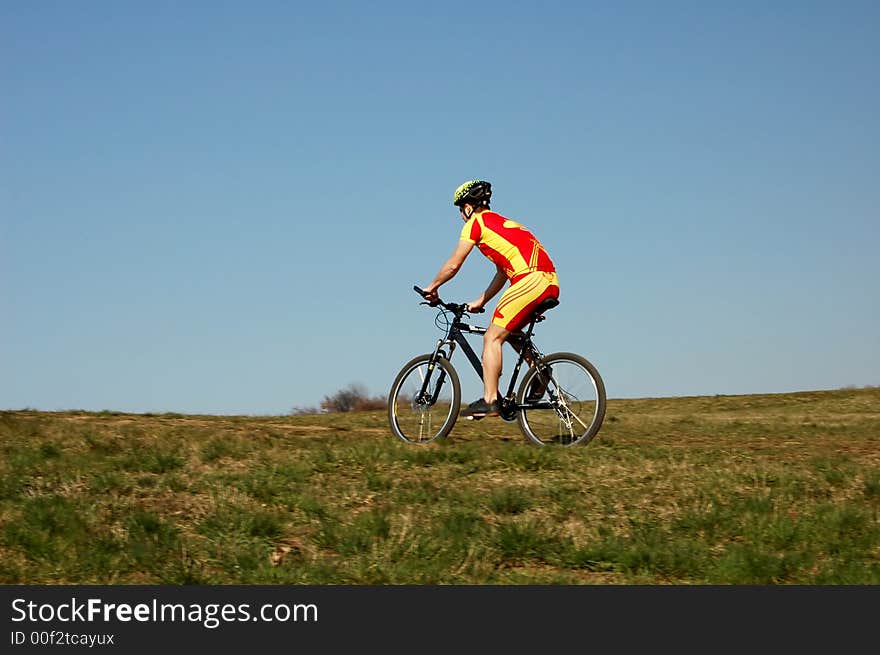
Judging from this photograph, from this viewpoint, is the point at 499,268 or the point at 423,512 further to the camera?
the point at 499,268

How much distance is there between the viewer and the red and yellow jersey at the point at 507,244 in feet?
36.8

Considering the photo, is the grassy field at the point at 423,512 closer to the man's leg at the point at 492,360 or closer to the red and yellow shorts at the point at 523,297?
the man's leg at the point at 492,360

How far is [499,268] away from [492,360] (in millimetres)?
1011

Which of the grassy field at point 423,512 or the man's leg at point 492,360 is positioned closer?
the grassy field at point 423,512

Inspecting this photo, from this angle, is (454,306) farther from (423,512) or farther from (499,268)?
(423,512)

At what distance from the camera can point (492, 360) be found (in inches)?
449

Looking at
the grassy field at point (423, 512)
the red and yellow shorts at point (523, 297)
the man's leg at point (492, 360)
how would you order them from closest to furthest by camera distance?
1. the grassy field at point (423, 512)
2. the red and yellow shorts at point (523, 297)
3. the man's leg at point (492, 360)

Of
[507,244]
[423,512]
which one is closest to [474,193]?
[507,244]

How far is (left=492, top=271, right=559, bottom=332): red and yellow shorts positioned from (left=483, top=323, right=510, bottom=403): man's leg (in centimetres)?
15

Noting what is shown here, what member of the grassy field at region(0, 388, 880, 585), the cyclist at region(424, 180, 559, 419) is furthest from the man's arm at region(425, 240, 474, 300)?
the grassy field at region(0, 388, 880, 585)

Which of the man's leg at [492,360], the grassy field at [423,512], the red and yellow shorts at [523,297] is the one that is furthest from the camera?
the man's leg at [492,360]

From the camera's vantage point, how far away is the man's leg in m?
11.4

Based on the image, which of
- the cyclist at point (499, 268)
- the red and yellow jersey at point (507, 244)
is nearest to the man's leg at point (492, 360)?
the cyclist at point (499, 268)
